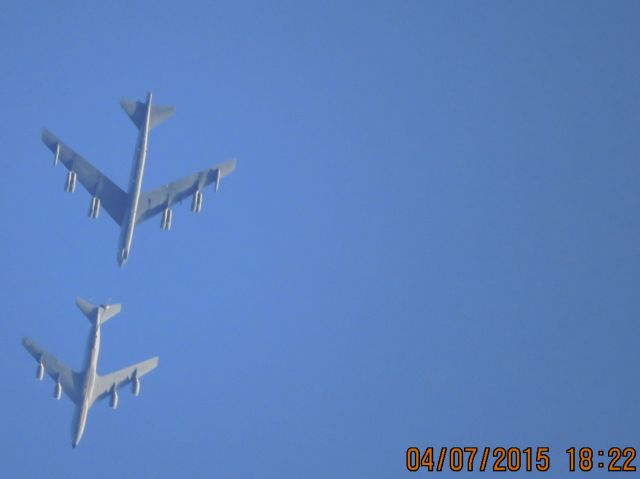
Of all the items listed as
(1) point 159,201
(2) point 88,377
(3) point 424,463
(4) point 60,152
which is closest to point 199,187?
(1) point 159,201

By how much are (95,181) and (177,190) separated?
6.00 m

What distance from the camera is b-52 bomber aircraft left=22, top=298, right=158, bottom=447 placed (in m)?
76.8

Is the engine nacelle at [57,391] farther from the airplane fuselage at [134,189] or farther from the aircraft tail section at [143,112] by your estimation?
the aircraft tail section at [143,112]

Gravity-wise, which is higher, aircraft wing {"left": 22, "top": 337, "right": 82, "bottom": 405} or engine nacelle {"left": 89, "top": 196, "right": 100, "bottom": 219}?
engine nacelle {"left": 89, "top": 196, "right": 100, "bottom": 219}

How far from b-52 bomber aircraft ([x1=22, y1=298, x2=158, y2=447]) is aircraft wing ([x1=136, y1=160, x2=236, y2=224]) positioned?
7484 mm

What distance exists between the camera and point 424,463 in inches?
2569

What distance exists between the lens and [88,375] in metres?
79.2

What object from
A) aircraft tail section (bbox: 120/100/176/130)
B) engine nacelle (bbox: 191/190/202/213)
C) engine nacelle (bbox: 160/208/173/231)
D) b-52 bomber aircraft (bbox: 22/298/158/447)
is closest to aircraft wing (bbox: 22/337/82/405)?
b-52 bomber aircraft (bbox: 22/298/158/447)

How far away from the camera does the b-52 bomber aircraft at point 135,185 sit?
244 ft

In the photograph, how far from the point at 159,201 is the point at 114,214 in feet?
11.9

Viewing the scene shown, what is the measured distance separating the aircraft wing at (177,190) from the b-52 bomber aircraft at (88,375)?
748 centimetres

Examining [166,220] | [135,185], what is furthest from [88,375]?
[135,185]

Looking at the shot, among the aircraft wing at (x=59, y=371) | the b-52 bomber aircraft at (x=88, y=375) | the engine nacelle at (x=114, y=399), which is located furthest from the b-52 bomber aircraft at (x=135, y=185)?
the engine nacelle at (x=114, y=399)

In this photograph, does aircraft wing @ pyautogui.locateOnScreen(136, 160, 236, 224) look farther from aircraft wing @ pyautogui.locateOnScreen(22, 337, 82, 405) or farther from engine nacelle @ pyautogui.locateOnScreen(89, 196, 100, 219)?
aircraft wing @ pyautogui.locateOnScreen(22, 337, 82, 405)
